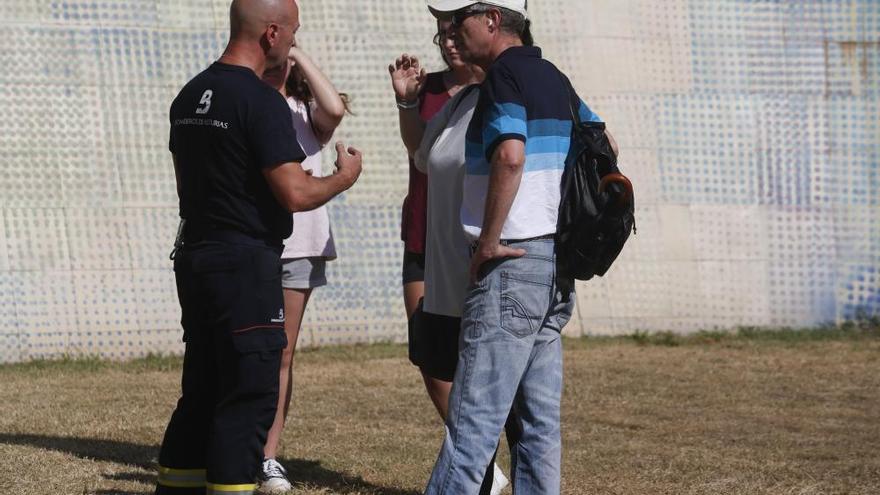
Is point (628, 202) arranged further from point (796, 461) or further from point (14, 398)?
point (14, 398)

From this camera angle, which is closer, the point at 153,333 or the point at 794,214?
the point at 153,333

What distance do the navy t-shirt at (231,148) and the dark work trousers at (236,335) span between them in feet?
0.26

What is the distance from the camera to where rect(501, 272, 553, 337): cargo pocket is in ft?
11.8

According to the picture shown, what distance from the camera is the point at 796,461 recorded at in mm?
5457

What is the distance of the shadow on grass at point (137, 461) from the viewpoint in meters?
4.92

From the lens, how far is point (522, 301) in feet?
11.8

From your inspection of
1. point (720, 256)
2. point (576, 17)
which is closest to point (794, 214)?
point (720, 256)

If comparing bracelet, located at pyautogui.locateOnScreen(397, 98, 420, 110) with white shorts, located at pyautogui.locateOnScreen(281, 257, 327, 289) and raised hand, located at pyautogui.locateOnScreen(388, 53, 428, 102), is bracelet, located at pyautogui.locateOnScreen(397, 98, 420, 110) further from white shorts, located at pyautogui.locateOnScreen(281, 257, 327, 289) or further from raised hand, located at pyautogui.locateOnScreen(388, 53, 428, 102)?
white shorts, located at pyautogui.locateOnScreen(281, 257, 327, 289)

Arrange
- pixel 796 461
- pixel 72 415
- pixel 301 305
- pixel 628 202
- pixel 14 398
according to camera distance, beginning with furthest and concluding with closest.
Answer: pixel 14 398, pixel 72 415, pixel 796 461, pixel 301 305, pixel 628 202

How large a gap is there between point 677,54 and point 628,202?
5942 mm

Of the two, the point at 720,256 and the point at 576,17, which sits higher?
the point at 576,17

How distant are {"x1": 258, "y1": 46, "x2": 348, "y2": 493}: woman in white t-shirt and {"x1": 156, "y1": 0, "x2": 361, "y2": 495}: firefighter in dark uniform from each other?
1.05m

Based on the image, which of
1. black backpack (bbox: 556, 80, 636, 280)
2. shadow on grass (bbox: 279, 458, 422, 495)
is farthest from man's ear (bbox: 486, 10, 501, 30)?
shadow on grass (bbox: 279, 458, 422, 495)

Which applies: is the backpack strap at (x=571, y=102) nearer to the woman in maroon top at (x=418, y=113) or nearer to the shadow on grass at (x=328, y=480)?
the woman in maroon top at (x=418, y=113)
